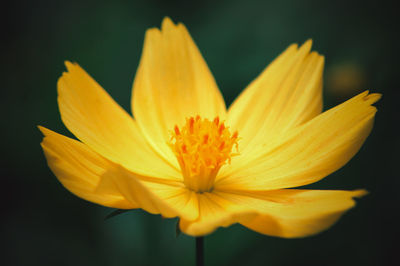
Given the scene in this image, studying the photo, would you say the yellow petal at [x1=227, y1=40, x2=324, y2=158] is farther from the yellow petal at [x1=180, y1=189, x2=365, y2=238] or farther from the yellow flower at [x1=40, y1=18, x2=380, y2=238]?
the yellow petal at [x1=180, y1=189, x2=365, y2=238]

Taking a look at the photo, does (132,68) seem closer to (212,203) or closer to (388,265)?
(212,203)

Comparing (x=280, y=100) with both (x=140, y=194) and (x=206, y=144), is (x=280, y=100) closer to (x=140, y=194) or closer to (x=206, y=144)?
(x=206, y=144)

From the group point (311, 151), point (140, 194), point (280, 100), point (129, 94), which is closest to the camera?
point (140, 194)

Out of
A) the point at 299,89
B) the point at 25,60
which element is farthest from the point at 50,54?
the point at 299,89

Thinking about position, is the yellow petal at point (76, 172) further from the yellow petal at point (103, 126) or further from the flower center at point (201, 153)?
the flower center at point (201, 153)

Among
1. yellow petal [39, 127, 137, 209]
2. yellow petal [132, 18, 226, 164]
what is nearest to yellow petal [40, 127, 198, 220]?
yellow petal [39, 127, 137, 209]

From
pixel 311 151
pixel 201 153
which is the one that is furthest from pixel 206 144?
pixel 311 151
